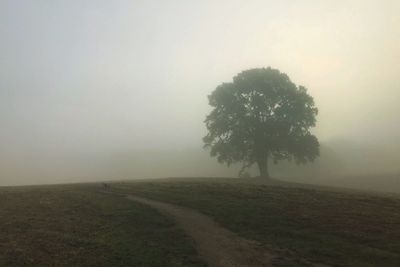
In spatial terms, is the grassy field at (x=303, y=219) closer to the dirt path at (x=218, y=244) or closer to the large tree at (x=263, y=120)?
the dirt path at (x=218, y=244)

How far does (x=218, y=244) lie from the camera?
30562mm

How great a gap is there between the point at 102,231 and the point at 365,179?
244 ft

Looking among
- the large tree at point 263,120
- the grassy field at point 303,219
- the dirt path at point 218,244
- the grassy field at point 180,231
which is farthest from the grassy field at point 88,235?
the large tree at point 263,120

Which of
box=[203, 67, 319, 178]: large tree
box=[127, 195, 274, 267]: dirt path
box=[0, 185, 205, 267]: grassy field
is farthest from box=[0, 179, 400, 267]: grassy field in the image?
box=[203, 67, 319, 178]: large tree

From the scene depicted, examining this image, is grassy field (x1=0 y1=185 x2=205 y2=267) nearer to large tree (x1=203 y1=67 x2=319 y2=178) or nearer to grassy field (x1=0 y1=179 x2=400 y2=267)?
grassy field (x1=0 y1=179 x2=400 y2=267)

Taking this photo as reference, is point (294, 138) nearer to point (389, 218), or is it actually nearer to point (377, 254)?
point (389, 218)

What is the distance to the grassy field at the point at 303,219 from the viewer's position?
2938 centimetres

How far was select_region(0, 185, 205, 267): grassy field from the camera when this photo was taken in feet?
93.0

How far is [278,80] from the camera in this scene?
8281 cm

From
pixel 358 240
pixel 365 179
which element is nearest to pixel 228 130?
pixel 365 179

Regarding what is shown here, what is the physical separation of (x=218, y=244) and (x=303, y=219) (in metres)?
10.0

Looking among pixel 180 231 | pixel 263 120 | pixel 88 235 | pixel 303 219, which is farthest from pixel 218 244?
pixel 263 120

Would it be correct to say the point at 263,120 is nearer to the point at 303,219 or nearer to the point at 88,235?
the point at 303,219

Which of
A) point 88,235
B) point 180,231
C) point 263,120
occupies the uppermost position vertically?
point 263,120
